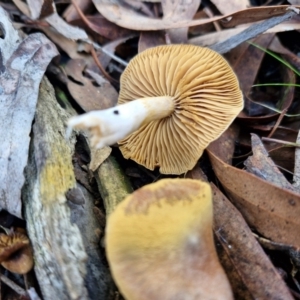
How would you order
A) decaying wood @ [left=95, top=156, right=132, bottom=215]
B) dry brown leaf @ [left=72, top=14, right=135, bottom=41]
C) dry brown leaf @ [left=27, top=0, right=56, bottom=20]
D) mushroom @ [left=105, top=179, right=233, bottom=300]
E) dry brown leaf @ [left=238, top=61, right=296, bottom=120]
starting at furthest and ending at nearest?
dry brown leaf @ [left=72, top=14, right=135, bottom=41] → dry brown leaf @ [left=27, top=0, right=56, bottom=20] → dry brown leaf @ [left=238, top=61, right=296, bottom=120] → decaying wood @ [left=95, top=156, right=132, bottom=215] → mushroom @ [left=105, top=179, right=233, bottom=300]

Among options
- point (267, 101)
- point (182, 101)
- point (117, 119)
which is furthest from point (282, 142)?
point (117, 119)

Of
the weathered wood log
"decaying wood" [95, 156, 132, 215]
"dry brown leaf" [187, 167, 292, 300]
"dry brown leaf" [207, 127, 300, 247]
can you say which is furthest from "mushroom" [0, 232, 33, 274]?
"dry brown leaf" [207, 127, 300, 247]

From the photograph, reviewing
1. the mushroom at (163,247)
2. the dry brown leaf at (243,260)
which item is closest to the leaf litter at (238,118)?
the dry brown leaf at (243,260)

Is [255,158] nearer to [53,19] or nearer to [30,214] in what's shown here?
[30,214]

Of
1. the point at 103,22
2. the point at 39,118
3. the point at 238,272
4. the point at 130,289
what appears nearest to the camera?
the point at 130,289

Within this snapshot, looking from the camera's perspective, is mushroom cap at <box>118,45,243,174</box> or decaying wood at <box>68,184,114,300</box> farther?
mushroom cap at <box>118,45,243,174</box>

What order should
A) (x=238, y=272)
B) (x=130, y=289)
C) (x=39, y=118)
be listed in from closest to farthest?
(x=130, y=289), (x=238, y=272), (x=39, y=118)

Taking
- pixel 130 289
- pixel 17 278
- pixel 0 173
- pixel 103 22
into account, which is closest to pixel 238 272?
pixel 130 289

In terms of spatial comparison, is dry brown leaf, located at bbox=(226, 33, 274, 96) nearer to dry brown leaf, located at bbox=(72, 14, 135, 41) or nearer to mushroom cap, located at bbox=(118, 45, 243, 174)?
mushroom cap, located at bbox=(118, 45, 243, 174)
